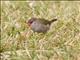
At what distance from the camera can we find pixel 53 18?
618cm

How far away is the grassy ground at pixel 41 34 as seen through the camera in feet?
16.8

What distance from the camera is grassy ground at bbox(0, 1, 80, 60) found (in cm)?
511

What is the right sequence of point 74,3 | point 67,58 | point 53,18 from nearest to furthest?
point 67,58
point 53,18
point 74,3

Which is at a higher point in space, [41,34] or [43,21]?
[43,21]

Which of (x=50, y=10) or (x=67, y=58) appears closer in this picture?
(x=67, y=58)

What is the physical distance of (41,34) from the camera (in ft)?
18.7

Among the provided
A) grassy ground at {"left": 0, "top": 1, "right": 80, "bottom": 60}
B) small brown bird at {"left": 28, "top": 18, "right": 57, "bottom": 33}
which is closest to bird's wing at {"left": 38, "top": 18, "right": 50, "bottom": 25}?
small brown bird at {"left": 28, "top": 18, "right": 57, "bottom": 33}

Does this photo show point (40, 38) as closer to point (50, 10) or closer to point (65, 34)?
point (65, 34)

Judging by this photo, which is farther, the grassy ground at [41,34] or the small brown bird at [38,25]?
the small brown bird at [38,25]

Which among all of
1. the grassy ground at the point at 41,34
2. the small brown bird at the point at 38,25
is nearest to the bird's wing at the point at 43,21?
the small brown bird at the point at 38,25

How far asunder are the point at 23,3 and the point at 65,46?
1.73m

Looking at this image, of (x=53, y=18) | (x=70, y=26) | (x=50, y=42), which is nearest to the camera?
(x=50, y=42)

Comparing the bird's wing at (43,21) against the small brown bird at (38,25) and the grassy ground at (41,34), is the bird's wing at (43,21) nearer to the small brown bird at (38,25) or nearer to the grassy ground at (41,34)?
the small brown bird at (38,25)

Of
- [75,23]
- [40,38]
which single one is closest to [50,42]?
[40,38]
